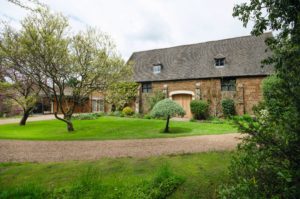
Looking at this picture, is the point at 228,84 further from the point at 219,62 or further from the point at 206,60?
the point at 206,60

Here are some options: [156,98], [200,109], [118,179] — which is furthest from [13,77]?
[200,109]

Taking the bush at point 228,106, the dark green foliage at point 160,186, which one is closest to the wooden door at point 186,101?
the bush at point 228,106

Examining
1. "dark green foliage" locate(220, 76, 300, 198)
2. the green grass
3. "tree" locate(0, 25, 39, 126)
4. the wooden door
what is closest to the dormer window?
the wooden door

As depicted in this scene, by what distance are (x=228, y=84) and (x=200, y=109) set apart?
13.1ft

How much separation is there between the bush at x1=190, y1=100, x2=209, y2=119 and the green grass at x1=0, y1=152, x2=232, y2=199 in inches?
516

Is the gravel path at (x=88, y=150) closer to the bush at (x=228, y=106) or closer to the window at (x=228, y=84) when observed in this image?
the bush at (x=228, y=106)

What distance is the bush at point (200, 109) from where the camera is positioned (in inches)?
718

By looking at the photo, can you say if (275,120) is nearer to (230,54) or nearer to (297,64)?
(297,64)

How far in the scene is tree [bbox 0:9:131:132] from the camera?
9.76m

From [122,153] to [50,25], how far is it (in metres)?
7.95

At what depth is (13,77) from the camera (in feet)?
49.1

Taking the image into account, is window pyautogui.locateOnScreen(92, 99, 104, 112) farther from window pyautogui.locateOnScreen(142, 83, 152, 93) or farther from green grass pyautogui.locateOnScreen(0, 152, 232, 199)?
green grass pyautogui.locateOnScreen(0, 152, 232, 199)

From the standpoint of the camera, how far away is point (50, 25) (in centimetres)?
1009

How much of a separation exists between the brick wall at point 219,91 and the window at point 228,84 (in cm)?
31
